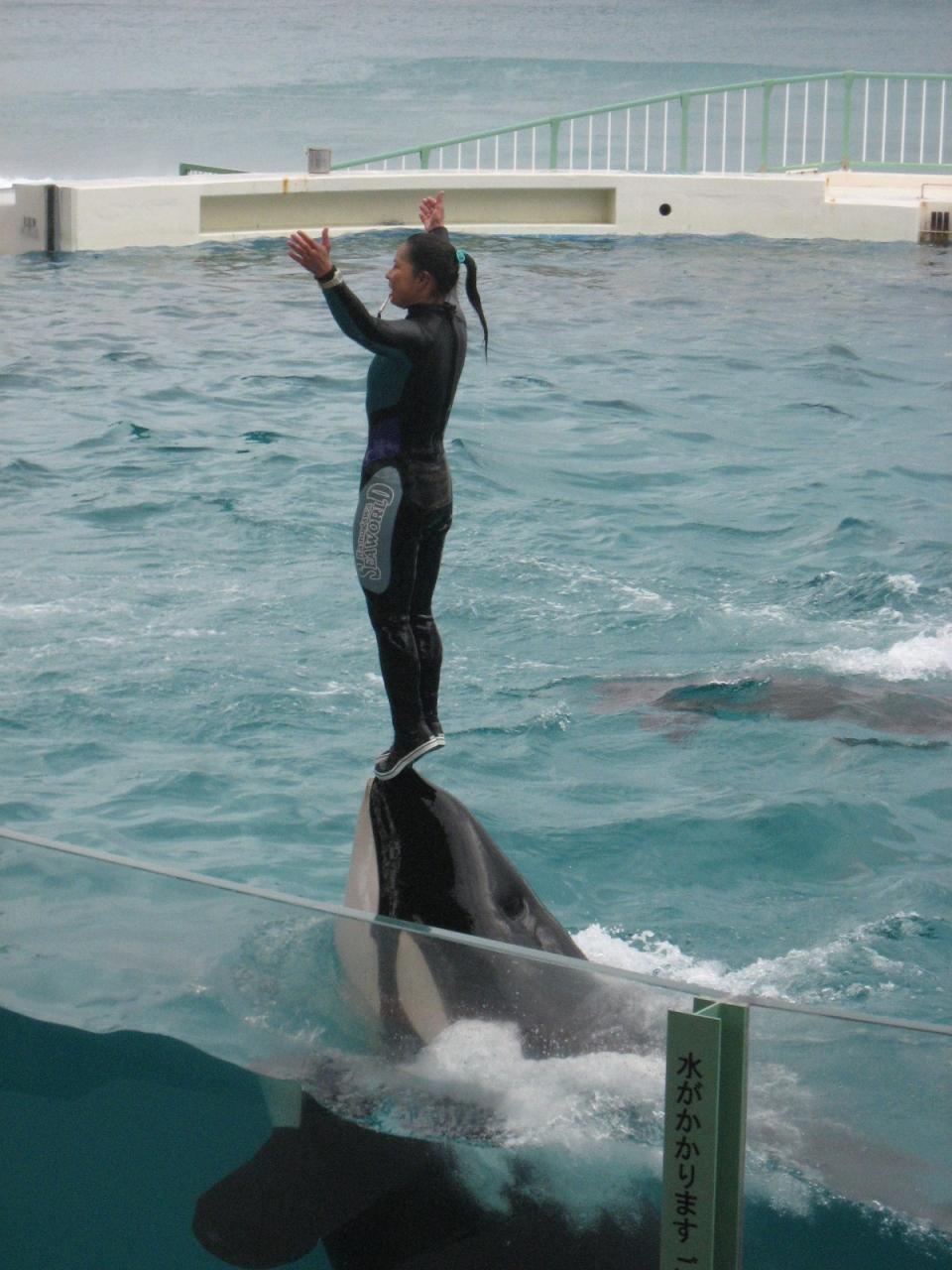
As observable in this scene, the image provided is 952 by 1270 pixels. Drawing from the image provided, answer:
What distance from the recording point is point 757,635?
30.9 ft

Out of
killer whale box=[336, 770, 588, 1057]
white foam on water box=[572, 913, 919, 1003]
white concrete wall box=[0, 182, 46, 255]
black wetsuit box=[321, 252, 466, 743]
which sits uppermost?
white concrete wall box=[0, 182, 46, 255]

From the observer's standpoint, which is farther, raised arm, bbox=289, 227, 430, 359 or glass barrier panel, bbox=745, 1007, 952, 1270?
raised arm, bbox=289, 227, 430, 359

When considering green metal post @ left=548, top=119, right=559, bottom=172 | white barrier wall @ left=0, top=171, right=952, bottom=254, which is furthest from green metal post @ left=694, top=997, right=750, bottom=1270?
green metal post @ left=548, top=119, right=559, bottom=172

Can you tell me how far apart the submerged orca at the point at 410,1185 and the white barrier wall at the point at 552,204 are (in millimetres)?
17715

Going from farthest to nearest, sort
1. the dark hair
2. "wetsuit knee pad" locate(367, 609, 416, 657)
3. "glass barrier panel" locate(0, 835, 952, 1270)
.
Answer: "wetsuit knee pad" locate(367, 609, 416, 657)
the dark hair
"glass barrier panel" locate(0, 835, 952, 1270)

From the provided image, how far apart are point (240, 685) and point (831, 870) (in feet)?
10.1

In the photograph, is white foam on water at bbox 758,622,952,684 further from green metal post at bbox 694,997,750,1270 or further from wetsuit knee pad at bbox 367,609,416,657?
green metal post at bbox 694,997,750,1270

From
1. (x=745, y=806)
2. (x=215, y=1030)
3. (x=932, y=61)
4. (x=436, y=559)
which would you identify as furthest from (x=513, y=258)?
(x=932, y=61)

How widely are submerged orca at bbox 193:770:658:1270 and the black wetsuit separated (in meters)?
1.55

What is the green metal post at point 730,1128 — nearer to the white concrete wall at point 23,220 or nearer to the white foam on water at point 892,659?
the white foam on water at point 892,659

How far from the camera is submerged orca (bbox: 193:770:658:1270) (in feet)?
9.39

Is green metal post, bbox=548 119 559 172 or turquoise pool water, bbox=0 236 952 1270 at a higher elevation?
green metal post, bbox=548 119 559 172

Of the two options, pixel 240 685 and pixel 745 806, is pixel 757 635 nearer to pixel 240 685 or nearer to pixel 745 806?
pixel 745 806

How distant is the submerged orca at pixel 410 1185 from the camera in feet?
9.39
